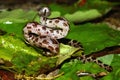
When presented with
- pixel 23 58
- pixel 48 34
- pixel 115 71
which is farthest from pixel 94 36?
pixel 23 58

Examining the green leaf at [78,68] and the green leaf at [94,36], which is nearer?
the green leaf at [78,68]

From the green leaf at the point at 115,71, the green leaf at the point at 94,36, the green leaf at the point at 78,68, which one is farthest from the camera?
the green leaf at the point at 94,36

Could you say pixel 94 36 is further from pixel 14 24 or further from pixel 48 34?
pixel 14 24

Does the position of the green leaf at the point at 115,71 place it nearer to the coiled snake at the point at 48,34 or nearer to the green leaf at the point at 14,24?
the coiled snake at the point at 48,34

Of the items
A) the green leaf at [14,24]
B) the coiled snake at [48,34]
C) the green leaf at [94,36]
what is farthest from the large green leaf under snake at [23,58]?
the green leaf at [94,36]

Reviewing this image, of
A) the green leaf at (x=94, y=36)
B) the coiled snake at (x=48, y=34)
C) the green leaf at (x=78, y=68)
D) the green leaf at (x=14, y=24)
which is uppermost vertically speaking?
the coiled snake at (x=48, y=34)

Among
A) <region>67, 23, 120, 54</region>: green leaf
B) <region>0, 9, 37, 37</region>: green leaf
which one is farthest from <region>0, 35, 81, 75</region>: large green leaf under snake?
<region>67, 23, 120, 54</region>: green leaf

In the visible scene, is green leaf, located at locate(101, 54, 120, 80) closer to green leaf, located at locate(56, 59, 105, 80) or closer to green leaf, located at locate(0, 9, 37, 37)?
green leaf, located at locate(56, 59, 105, 80)
